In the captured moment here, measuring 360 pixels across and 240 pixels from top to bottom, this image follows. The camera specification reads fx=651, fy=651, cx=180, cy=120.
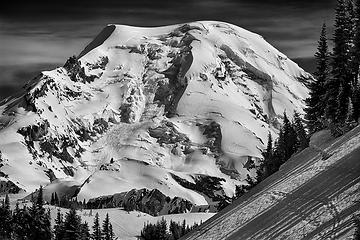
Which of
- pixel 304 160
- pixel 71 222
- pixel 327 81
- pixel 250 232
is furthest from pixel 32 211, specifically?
pixel 250 232

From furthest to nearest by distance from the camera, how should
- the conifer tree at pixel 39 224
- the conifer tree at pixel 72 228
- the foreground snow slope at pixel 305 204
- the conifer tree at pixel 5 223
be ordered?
1. the conifer tree at pixel 5 223
2. the conifer tree at pixel 39 224
3. the conifer tree at pixel 72 228
4. the foreground snow slope at pixel 305 204

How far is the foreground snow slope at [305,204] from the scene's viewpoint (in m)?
34.6

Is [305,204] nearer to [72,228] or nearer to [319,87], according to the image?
[319,87]

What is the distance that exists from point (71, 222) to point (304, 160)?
1780 inches

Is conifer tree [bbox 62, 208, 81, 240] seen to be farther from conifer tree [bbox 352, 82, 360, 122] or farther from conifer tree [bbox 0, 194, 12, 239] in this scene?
conifer tree [bbox 352, 82, 360, 122]

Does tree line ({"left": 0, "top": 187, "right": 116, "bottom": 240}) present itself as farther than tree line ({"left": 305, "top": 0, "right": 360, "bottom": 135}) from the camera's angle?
Yes

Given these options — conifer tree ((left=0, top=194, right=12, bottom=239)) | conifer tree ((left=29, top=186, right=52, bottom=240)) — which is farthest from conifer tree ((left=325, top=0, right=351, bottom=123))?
conifer tree ((left=0, top=194, right=12, bottom=239))

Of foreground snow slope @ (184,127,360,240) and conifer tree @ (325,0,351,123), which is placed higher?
conifer tree @ (325,0,351,123)

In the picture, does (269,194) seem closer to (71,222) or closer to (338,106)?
(338,106)

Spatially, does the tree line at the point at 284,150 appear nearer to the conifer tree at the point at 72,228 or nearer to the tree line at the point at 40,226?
the conifer tree at the point at 72,228

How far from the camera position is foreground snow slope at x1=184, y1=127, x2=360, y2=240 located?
34.6 metres

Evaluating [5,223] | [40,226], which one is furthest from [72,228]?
[5,223]

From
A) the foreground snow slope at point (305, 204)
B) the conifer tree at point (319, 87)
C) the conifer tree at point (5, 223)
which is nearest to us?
the foreground snow slope at point (305, 204)

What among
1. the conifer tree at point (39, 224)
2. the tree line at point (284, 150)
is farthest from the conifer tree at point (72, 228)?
the tree line at point (284, 150)
